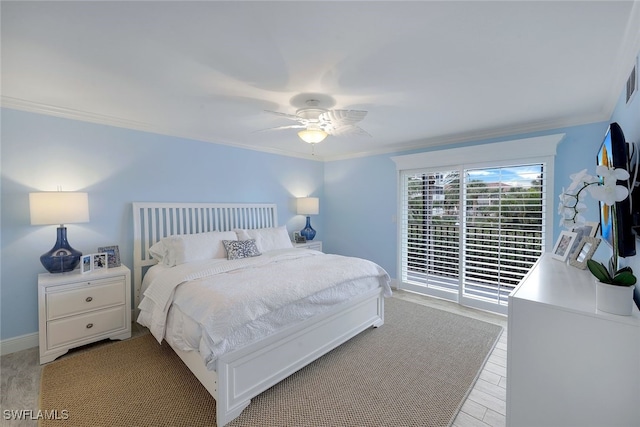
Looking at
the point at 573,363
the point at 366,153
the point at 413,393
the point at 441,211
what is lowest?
the point at 413,393

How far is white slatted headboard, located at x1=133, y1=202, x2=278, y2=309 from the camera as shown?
322 centimetres

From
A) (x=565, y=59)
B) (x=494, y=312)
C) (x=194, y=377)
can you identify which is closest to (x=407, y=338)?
(x=494, y=312)

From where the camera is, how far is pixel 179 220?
360 cm

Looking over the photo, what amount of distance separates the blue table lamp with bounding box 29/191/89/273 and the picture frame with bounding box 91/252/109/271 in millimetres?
127

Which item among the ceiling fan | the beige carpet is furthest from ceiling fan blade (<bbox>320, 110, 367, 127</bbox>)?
the beige carpet

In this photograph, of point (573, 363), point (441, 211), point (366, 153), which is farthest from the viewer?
point (366, 153)

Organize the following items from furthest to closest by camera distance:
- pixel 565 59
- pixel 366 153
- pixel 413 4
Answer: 1. pixel 366 153
2. pixel 565 59
3. pixel 413 4

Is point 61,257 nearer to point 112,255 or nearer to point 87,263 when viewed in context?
point 87,263

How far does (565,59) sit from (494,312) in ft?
9.70

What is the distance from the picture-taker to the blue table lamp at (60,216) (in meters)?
2.44

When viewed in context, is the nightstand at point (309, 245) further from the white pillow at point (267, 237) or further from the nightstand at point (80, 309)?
the nightstand at point (80, 309)

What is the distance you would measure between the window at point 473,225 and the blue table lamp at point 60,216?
4050 mm

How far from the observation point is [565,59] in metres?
1.83

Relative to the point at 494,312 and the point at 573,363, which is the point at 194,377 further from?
the point at 494,312
